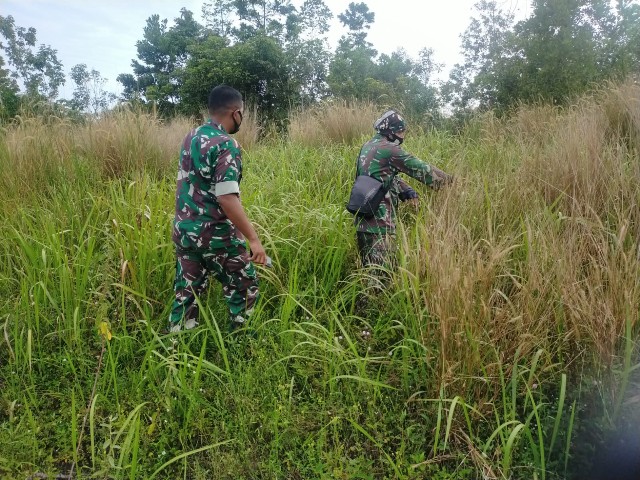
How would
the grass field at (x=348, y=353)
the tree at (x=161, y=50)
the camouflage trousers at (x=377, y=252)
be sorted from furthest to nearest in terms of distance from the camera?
the tree at (x=161, y=50), the camouflage trousers at (x=377, y=252), the grass field at (x=348, y=353)

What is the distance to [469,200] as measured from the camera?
10.9ft

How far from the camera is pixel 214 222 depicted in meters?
2.76

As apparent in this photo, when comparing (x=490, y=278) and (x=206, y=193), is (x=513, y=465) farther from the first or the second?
(x=206, y=193)

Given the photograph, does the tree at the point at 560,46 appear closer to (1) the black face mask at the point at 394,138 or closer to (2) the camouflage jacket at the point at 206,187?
(1) the black face mask at the point at 394,138

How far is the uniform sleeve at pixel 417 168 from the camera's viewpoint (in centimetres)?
348

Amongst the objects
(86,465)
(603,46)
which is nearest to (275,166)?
(86,465)

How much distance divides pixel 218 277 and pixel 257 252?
386 mm

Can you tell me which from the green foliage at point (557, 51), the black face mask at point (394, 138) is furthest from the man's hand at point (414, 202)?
the green foliage at point (557, 51)

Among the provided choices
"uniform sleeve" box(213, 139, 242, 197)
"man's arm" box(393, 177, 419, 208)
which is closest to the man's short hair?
"uniform sleeve" box(213, 139, 242, 197)

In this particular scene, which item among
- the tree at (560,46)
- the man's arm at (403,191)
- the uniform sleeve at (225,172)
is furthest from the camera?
the tree at (560,46)

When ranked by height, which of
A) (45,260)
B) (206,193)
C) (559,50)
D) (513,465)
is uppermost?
(559,50)

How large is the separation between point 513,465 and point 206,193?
2.13 meters

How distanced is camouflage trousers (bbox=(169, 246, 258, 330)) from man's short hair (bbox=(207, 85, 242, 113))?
2.85ft

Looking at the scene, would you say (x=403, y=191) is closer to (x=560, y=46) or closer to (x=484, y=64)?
(x=560, y=46)
